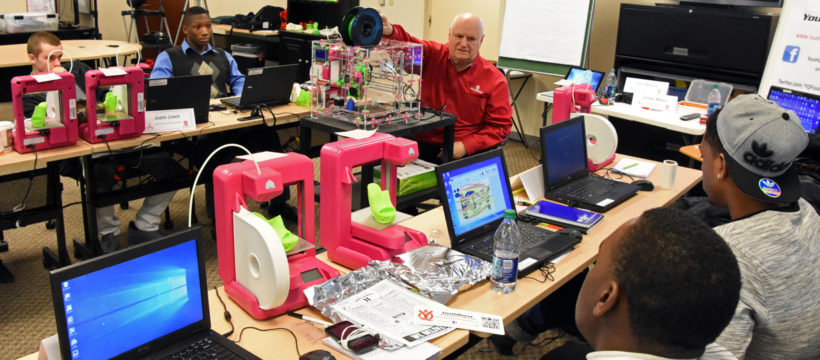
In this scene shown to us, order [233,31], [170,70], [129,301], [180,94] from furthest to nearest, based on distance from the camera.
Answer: [233,31]
[170,70]
[180,94]
[129,301]

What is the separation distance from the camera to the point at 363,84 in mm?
3342

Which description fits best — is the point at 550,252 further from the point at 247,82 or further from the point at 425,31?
the point at 425,31

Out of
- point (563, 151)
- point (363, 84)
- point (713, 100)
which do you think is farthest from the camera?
point (713, 100)

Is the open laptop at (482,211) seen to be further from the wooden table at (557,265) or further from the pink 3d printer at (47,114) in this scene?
the pink 3d printer at (47,114)

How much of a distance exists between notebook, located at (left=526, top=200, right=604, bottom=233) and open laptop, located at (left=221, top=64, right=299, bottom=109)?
196 cm

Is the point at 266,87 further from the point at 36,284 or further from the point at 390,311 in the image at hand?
the point at 390,311

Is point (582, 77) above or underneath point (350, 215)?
above

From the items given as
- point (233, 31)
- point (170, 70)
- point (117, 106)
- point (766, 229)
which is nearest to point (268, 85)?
point (170, 70)

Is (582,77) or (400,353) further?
(582,77)

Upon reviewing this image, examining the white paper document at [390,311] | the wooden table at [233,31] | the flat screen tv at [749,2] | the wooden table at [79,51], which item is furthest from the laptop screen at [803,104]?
the wooden table at [233,31]

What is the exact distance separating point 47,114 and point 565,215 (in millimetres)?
2533

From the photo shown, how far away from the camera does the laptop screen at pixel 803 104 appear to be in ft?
12.9

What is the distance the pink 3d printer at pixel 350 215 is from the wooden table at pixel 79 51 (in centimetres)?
336

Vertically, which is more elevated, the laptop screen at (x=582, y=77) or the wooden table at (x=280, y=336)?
the laptop screen at (x=582, y=77)
